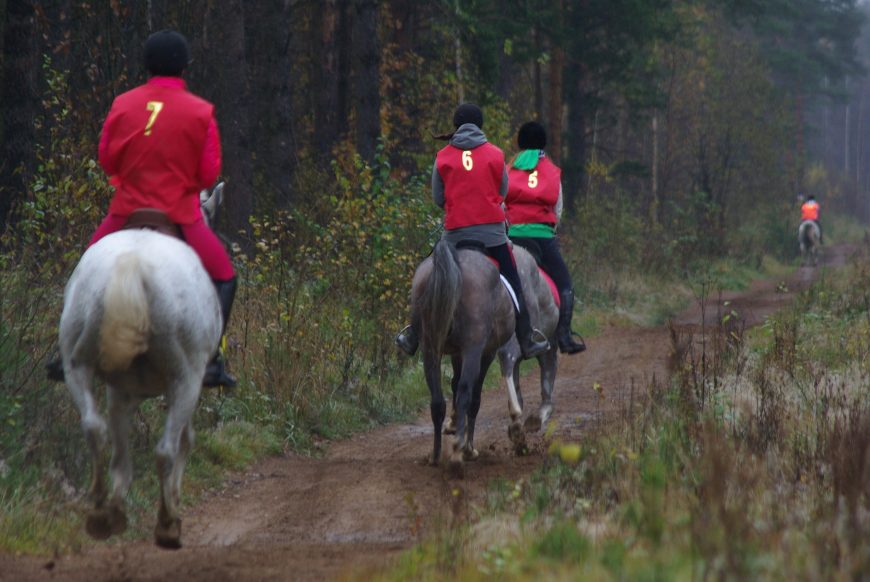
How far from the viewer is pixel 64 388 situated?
334 inches

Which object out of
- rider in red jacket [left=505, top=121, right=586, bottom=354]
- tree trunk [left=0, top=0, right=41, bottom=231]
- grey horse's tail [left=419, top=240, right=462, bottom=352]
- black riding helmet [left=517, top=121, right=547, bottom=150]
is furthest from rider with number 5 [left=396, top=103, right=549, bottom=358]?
tree trunk [left=0, top=0, right=41, bottom=231]

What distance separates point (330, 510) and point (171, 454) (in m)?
2.17

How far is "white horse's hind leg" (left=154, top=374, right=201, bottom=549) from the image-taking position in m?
6.18

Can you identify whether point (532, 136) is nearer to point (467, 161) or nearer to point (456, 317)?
point (467, 161)

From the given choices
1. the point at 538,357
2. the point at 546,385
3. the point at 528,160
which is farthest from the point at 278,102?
the point at 538,357

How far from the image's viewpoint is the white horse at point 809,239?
3781 cm

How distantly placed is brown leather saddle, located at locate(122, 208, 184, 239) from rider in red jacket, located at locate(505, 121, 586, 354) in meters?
5.08

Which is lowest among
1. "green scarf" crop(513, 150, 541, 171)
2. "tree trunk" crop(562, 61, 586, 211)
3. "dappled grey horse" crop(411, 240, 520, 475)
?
"tree trunk" crop(562, 61, 586, 211)

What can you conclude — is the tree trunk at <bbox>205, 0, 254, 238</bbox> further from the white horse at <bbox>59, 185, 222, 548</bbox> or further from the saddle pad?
the white horse at <bbox>59, 185, 222, 548</bbox>

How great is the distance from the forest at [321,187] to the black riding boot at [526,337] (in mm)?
2048

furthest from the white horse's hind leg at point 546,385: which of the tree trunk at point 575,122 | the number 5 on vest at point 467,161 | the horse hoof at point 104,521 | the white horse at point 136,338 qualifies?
the tree trunk at point 575,122

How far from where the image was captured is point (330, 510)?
8188 millimetres

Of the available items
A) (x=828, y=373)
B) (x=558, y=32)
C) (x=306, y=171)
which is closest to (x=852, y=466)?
(x=828, y=373)

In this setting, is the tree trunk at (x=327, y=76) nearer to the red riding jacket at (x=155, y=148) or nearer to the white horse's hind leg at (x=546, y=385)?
the white horse's hind leg at (x=546, y=385)
